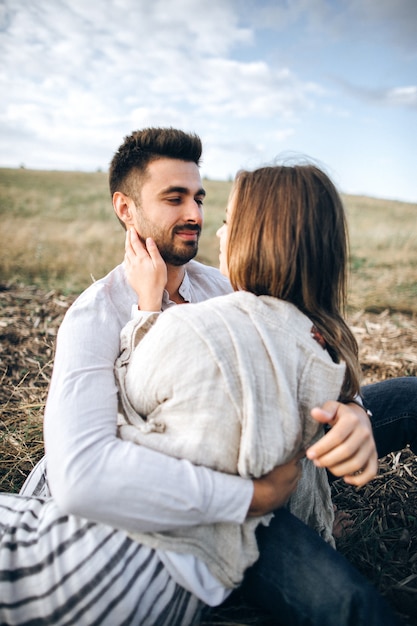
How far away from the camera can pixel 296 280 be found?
5.53 ft

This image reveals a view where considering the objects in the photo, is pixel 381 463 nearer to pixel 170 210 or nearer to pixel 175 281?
pixel 175 281

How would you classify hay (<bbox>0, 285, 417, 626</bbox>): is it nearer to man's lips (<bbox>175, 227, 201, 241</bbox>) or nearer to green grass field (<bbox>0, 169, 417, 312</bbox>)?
green grass field (<bbox>0, 169, 417, 312</bbox>)

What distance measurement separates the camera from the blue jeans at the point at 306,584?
143 centimetres

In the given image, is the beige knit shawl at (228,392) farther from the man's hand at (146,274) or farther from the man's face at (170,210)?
the man's face at (170,210)

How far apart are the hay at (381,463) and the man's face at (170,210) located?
1.73 metres

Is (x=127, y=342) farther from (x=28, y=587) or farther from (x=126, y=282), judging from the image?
(x=28, y=587)

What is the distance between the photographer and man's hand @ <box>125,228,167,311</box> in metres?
2.17

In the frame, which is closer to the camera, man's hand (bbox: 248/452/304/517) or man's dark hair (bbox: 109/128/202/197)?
man's hand (bbox: 248/452/304/517)

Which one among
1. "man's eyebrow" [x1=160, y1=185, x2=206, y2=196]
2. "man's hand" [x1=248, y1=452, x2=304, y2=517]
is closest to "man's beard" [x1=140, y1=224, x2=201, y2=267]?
"man's eyebrow" [x1=160, y1=185, x2=206, y2=196]

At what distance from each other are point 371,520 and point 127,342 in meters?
1.92

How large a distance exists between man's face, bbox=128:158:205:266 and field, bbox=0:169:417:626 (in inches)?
22.5

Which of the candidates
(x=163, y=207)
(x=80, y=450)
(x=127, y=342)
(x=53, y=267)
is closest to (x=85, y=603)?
(x=80, y=450)

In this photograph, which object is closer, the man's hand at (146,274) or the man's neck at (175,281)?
the man's hand at (146,274)

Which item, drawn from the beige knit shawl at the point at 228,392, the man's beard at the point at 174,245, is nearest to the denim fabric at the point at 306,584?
the beige knit shawl at the point at 228,392
